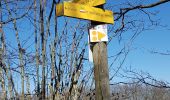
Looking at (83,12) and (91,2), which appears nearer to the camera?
(83,12)

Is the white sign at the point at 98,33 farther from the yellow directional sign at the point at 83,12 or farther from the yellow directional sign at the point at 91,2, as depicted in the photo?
the yellow directional sign at the point at 91,2

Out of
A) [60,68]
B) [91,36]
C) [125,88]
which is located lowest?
[125,88]

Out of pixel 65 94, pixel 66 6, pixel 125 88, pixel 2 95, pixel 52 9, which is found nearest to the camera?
pixel 66 6

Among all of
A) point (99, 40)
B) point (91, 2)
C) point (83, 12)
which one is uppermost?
point (91, 2)

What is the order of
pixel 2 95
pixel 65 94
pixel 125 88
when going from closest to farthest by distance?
pixel 65 94, pixel 2 95, pixel 125 88

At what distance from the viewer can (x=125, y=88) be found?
8398mm

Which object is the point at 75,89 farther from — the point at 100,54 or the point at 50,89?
the point at 100,54

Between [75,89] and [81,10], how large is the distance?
7.37 feet

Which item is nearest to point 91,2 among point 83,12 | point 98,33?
point 83,12

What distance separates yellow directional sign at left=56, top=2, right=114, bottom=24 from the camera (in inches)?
161

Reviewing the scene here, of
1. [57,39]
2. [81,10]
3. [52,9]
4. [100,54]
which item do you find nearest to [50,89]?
[57,39]

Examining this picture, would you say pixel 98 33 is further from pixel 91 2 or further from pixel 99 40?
pixel 91 2

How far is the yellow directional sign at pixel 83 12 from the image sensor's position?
13.4ft

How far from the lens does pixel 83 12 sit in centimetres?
426
